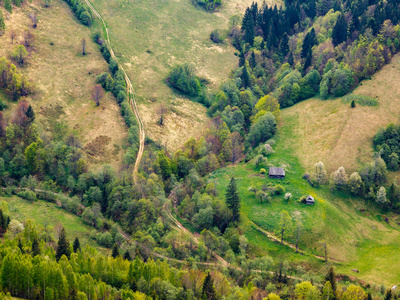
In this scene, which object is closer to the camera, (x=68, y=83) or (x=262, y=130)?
(x=262, y=130)

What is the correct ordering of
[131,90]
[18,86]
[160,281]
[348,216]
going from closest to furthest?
[160,281], [348,216], [18,86], [131,90]

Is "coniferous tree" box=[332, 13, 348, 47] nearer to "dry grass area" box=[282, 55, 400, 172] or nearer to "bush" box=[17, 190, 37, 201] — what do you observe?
"dry grass area" box=[282, 55, 400, 172]

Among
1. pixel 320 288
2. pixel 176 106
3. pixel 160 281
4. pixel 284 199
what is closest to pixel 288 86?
pixel 176 106

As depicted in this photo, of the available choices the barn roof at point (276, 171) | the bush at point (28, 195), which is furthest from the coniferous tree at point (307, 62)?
the bush at point (28, 195)

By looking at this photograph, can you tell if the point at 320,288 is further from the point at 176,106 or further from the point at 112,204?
the point at 176,106

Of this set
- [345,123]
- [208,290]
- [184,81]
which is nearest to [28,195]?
[208,290]

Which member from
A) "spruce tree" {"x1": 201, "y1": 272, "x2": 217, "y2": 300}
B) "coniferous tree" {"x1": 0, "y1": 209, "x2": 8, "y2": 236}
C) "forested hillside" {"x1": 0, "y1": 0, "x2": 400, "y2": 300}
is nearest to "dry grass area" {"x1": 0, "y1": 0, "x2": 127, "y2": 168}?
"forested hillside" {"x1": 0, "y1": 0, "x2": 400, "y2": 300}

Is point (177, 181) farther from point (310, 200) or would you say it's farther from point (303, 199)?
point (310, 200)
